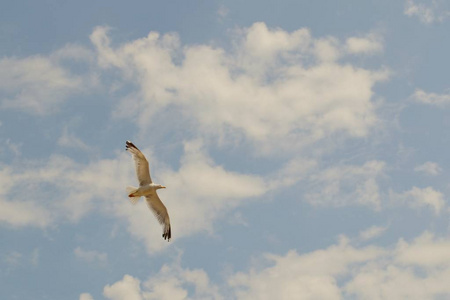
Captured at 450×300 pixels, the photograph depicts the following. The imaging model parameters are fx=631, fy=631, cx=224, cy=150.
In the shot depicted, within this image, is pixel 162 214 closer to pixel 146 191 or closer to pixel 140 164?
pixel 146 191

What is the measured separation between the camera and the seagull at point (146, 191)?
217ft

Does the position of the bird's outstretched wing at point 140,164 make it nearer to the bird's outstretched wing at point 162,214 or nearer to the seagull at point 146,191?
the seagull at point 146,191

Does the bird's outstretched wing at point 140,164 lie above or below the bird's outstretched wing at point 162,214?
above

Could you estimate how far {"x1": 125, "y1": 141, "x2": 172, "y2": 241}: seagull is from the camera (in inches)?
2603

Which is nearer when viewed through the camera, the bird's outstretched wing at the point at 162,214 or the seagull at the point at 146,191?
the seagull at the point at 146,191

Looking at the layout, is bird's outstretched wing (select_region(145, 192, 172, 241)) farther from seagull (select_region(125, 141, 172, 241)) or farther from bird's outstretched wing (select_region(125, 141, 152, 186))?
bird's outstretched wing (select_region(125, 141, 152, 186))

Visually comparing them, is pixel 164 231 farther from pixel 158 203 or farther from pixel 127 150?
pixel 127 150

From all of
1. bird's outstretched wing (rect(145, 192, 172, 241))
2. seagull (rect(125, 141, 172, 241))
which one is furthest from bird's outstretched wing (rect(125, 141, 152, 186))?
bird's outstretched wing (rect(145, 192, 172, 241))

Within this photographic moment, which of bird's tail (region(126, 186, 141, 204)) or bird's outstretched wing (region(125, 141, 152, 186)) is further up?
bird's outstretched wing (region(125, 141, 152, 186))

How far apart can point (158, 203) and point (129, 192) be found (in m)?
3.64

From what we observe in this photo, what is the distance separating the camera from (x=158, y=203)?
69.1 meters

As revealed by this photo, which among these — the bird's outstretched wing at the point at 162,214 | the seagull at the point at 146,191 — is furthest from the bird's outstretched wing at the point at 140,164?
the bird's outstretched wing at the point at 162,214

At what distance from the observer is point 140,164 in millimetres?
66562

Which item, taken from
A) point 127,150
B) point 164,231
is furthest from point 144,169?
point 164,231
